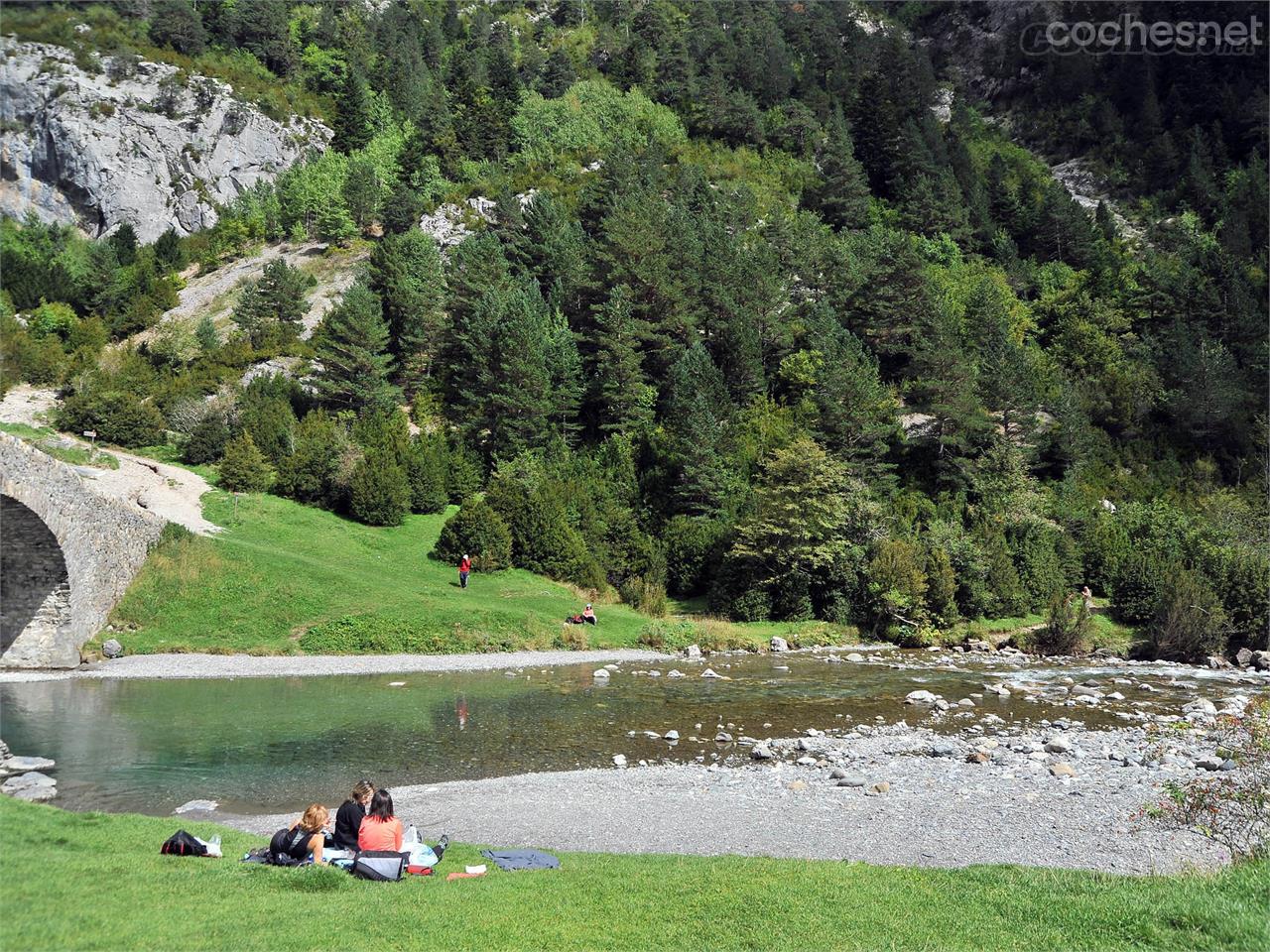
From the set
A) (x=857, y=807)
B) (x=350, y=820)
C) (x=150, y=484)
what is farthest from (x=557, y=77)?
(x=350, y=820)

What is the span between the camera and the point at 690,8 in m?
138

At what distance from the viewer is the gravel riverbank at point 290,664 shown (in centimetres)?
2656

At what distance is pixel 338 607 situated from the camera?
33.2 metres

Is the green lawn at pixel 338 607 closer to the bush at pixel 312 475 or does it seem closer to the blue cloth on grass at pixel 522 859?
the bush at pixel 312 475

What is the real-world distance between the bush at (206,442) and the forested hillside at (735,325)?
0.71ft

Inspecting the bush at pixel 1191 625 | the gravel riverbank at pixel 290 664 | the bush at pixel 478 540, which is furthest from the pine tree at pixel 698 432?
the bush at pixel 1191 625

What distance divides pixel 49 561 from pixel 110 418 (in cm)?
2991

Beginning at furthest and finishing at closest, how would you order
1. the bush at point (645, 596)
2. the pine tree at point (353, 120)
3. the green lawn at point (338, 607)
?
1. the pine tree at point (353, 120)
2. the bush at point (645, 596)
3. the green lawn at point (338, 607)

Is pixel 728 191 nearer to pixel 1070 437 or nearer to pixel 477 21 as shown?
pixel 1070 437

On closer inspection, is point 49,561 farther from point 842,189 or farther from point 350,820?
point 842,189

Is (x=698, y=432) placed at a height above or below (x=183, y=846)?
above

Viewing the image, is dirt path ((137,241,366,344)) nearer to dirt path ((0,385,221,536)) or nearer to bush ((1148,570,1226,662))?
dirt path ((0,385,221,536))

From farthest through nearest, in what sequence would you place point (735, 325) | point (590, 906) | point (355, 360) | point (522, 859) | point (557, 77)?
point (557, 77) → point (735, 325) → point (355, 360) → point (522, 859) → point (590, 906)

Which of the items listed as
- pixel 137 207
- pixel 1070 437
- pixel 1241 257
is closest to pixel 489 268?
pixel 1070 437
